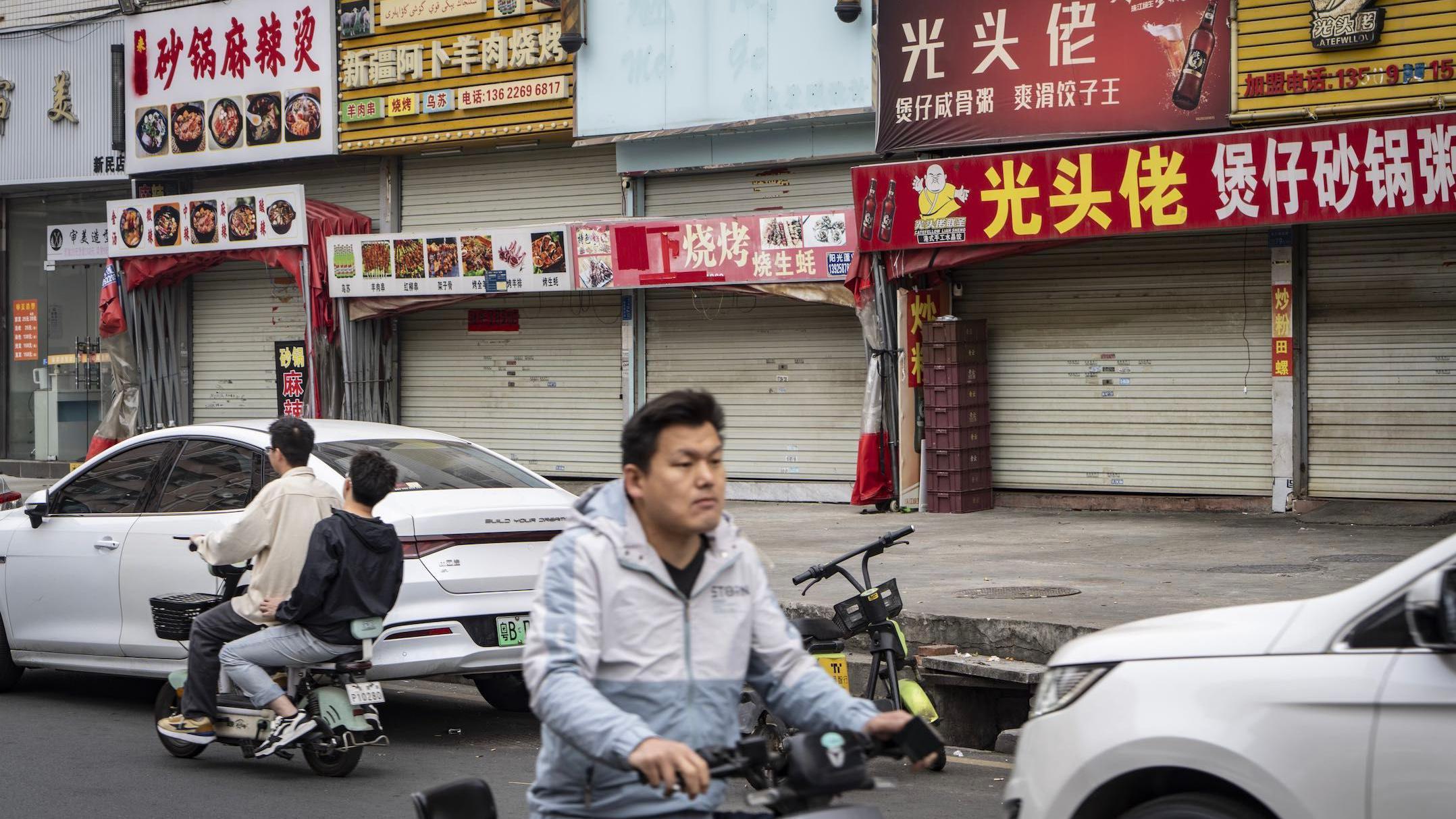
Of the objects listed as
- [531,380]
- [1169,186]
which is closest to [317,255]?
[531,380]

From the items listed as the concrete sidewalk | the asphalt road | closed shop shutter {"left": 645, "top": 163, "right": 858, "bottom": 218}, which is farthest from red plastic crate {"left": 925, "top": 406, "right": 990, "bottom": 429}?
the asphalt road

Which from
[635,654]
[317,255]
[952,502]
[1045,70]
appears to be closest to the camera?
[635,654]

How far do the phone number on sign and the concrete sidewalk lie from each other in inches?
222

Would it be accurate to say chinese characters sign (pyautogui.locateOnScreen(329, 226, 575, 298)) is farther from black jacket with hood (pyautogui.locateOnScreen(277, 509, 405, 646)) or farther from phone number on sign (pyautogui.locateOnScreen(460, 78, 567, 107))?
black jacket with hood (pyautogui.locateOnScreen(277, 509, 405, 646))

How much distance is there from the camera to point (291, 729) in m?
7.29

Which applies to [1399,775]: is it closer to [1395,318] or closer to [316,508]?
[316,508]

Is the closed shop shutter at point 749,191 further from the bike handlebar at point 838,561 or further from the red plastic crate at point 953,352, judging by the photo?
the bike handlebar at point 838,561

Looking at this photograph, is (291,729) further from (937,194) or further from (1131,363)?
(1131,363)

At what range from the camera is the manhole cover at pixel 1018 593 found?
10.4 metres

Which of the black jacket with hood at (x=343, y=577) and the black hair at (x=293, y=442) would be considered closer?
the black jacket with hood at (x=343, y=577)

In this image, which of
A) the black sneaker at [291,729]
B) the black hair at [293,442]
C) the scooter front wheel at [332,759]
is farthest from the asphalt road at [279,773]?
the black hair at [293,442]

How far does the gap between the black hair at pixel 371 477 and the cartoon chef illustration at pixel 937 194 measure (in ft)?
32.2

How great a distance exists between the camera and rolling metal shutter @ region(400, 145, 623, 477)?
1983 cm

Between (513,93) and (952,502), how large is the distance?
24.0 ft
